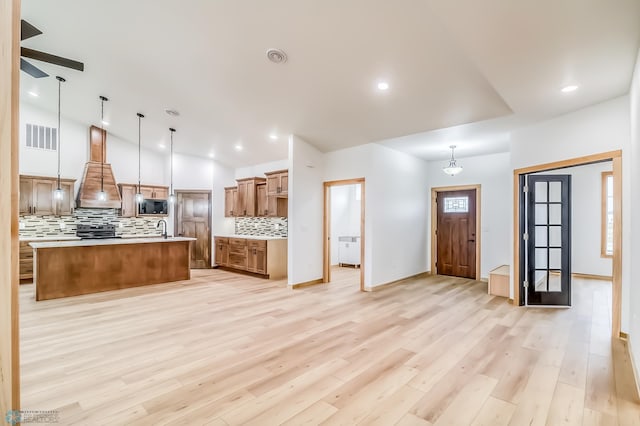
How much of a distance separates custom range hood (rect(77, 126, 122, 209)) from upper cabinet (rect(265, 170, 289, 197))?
11.7ft

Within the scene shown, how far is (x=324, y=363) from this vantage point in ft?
9.33

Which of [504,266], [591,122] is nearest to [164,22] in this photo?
[591,122]

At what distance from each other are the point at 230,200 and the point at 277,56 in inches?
219

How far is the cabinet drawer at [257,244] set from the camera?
275 inches

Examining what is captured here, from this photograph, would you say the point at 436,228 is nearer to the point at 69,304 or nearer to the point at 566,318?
the point at 566,318

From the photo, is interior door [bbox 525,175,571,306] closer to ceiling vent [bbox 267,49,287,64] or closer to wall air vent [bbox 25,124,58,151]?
ceiling vent [bbox 267,49,287,64]

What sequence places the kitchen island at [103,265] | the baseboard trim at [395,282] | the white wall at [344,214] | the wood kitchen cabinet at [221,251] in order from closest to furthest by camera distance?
1. the kitchen island at [103,265]
2. the baseboard trim at [395,282]
3. the wood kitchen cabinet at [221,251]
4. the white wall at [344,214]

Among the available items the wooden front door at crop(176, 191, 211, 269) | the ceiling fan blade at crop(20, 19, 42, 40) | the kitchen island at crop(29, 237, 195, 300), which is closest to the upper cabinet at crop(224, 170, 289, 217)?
the wooden front door at crop(176, 191, 211, 269)

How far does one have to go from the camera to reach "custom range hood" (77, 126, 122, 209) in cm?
683

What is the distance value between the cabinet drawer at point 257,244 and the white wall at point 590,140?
5.11 meters

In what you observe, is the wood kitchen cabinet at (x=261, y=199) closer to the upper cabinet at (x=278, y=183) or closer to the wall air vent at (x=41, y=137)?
the upper cabinet at (x=278, y=183)

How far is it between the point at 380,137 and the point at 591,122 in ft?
9.43

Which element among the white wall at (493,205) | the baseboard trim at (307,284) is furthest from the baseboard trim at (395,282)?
the white wall at (493,205)

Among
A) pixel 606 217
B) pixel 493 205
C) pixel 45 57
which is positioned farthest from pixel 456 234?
pixel 45 57
